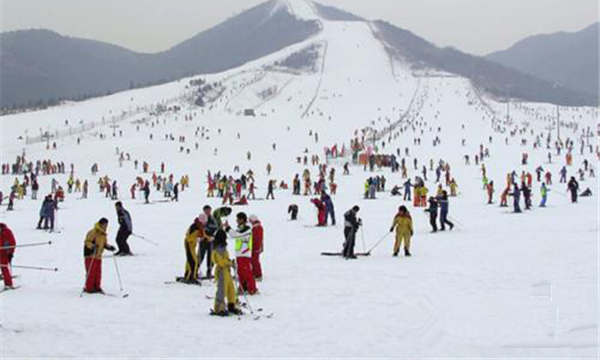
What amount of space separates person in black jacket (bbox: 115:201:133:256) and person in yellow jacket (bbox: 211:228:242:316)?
18.3 feet

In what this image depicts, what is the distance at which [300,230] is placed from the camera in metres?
20.0

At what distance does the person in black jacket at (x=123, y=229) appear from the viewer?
48.1ft

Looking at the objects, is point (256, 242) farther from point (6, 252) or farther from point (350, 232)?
point (6, 252)

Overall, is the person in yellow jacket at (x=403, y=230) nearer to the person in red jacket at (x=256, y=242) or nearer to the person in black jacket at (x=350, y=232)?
the person in black jacket at (x=350, y=232)

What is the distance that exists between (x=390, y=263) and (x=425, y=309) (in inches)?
161

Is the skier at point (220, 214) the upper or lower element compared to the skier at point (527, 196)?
lower

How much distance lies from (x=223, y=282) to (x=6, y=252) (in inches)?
158

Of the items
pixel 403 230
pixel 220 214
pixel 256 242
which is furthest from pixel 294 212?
pixel 256 242

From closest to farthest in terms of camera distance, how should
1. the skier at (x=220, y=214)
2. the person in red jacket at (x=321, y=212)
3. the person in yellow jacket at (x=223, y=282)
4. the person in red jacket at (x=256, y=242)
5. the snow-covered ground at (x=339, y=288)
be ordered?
the snow-covered ground at (x=339, y=288) → the person in yellow jacket at (x=223, y=282) → the person in red jacket at (x=256, y=242) → the skier at (x=220, y=214) → the person in red jacket at (x=321, y=212)

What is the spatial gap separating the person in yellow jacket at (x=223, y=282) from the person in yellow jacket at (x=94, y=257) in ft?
7.36

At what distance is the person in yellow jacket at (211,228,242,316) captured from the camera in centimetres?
952

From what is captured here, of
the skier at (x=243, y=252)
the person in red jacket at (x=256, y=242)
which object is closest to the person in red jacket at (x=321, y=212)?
the person in red jacket at (x=256, y=242)

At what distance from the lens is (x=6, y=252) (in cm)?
1124

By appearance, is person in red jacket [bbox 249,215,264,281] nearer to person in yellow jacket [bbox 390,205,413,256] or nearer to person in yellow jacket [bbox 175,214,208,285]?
person in yellow jacket [bbox 175,214,208,285]
